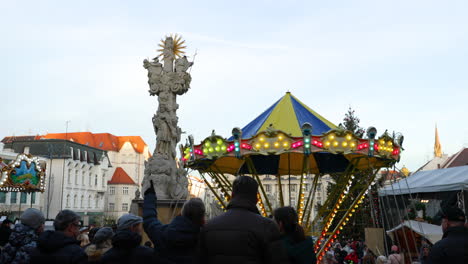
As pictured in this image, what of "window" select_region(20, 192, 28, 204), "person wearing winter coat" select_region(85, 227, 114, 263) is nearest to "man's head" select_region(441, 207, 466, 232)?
"person wearing winter coat" select_region(85, 227, 114, 263)

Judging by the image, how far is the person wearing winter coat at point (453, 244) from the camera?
12.2 feet

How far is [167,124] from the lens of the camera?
2338 cm

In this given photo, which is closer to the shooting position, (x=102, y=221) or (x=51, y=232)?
(x=51, y=232)

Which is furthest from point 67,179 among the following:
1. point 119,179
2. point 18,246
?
point 18,246

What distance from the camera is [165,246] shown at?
3682 mm

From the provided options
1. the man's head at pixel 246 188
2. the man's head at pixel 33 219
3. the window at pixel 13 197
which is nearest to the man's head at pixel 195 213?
the man's head at pixel 246 188

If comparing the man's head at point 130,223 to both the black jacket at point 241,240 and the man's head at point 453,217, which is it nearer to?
the black jacket at point 241,240

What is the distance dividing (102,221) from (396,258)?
5777cm

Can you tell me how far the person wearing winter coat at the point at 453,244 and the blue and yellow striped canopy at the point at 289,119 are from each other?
736cm

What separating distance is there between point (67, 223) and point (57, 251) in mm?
256

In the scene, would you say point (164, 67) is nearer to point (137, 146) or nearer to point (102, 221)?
point (102, 221)

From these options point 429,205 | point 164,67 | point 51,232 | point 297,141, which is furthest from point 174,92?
point 51,232

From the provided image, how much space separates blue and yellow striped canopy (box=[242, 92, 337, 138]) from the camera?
37.8 feet

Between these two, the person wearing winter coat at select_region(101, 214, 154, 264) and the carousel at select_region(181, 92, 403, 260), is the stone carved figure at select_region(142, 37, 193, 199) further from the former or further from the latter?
the person wearing winter coat at select_region(101, 214, 154, 264)
